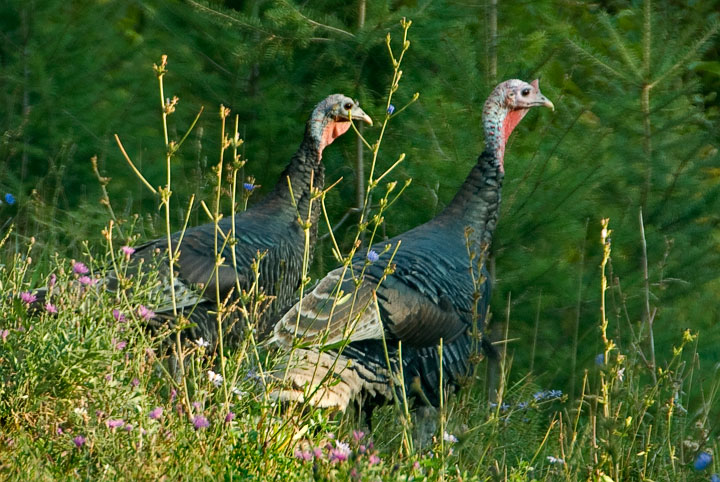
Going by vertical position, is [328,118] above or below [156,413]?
above

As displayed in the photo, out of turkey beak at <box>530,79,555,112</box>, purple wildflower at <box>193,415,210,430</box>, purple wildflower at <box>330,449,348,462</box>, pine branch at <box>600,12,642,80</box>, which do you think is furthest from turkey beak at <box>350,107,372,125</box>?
purple wildflower at <box>330,449,348,462</box>

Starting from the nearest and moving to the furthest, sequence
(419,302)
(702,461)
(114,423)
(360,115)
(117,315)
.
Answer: (114,423), (702,461), (117,315), (419,302), (360,115)

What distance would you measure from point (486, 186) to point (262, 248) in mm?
1196

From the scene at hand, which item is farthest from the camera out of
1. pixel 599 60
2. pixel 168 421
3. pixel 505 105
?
pixel 505 105

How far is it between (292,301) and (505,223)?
126cm

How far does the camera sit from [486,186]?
5.25 m

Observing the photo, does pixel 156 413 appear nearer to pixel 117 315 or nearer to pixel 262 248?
pixel 117 315

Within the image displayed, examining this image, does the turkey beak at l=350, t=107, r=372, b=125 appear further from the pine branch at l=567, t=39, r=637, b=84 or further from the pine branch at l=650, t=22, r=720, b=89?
the pine branch at l=650, t=22, r=720, b=89

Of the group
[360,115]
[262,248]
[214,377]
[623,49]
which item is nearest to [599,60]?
[623,49]

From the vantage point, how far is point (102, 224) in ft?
20.9

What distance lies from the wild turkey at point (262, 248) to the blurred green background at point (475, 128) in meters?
0.36

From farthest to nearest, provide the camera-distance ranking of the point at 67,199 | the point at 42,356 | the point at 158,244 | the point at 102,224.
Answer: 1. the point at 67,199
2. the point at 102,224
3. the point at 158,244
4. the point at 42,356

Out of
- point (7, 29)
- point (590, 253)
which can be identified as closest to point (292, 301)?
point (590, 253)

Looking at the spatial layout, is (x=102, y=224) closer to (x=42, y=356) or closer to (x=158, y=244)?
(x=158, y=244)
